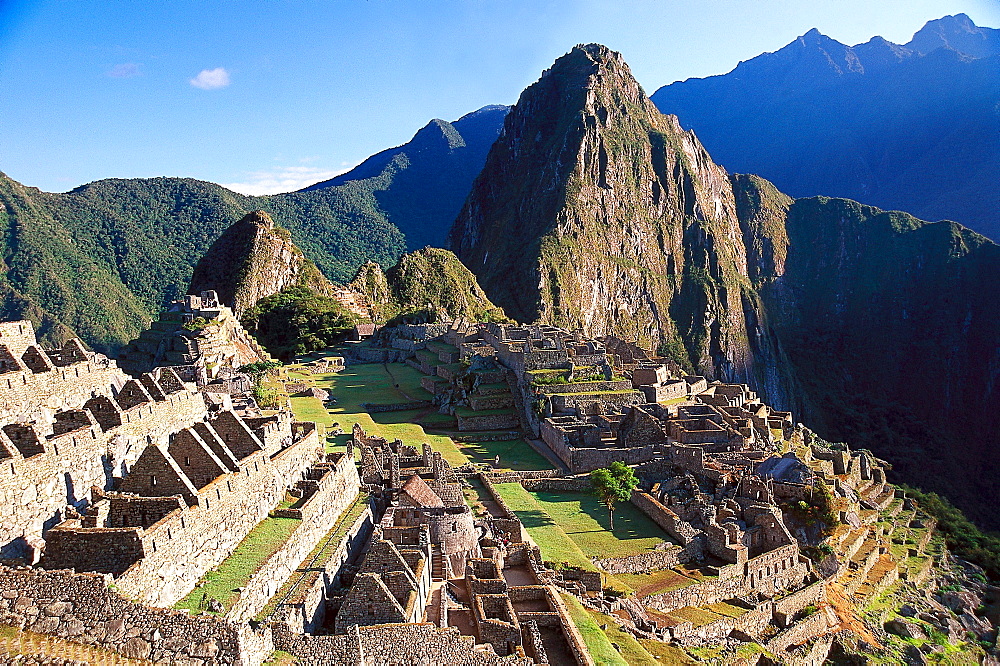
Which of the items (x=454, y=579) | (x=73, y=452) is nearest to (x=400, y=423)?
(x=454, y=579)

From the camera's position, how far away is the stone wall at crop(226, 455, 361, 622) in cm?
1209

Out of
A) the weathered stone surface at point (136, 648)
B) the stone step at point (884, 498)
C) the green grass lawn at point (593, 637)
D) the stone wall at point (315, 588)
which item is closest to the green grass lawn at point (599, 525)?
the green grass lawn at point (593, 637)

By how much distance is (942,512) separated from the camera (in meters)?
45.7

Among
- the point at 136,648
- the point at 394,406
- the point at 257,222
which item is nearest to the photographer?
the point at 136,648

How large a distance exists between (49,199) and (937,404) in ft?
537

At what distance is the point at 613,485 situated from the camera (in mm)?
27406

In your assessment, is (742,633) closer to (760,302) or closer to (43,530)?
(43,530)

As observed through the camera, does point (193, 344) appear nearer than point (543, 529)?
No

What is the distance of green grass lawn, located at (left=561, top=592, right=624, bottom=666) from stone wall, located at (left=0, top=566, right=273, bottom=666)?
29.1ft

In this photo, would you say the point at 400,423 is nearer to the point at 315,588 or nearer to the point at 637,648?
the point at 637,648

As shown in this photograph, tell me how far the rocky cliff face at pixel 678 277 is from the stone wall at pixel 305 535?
122 meters

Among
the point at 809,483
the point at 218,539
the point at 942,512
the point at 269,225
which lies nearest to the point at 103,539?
the point at 218,539

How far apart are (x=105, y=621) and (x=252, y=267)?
300 feet

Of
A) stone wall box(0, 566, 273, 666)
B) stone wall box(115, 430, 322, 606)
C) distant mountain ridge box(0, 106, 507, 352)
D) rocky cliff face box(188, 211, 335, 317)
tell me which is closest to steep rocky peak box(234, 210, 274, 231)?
rocky cliff face box(188, 211, 335, 317)
